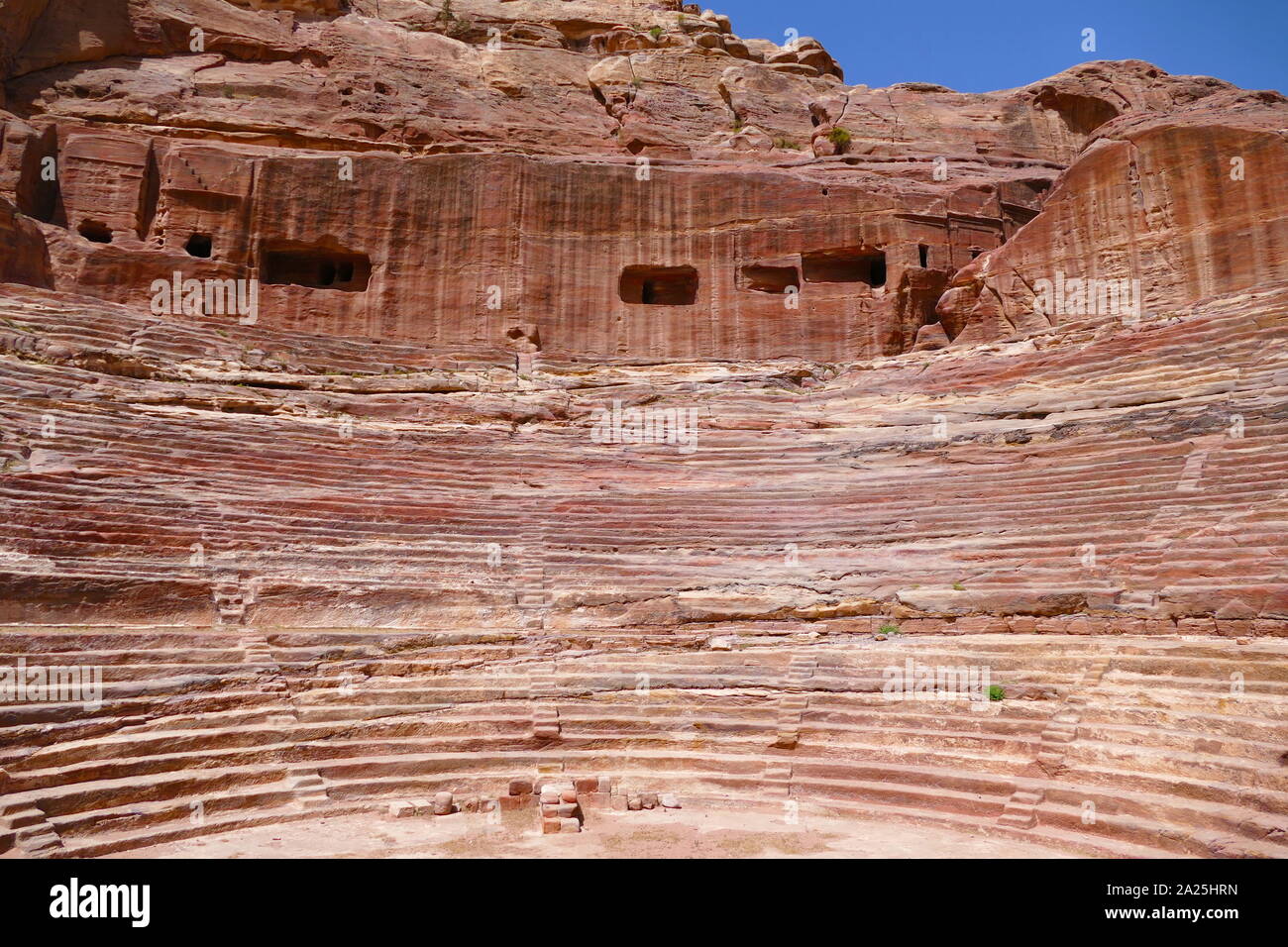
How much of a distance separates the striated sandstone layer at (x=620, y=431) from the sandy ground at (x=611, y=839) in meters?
0.31

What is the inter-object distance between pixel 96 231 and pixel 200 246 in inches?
70.4

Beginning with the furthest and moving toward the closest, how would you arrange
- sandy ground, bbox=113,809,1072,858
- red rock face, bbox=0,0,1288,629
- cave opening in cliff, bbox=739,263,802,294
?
A: cave opening in cliff, bbox=739,263,802,294, red rock face, bbox=0,0,1288,629, sandy ground, bbox=113,809,1072,858

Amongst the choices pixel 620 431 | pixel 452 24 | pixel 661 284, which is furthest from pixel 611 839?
pixel 452 24

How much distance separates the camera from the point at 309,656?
973cm

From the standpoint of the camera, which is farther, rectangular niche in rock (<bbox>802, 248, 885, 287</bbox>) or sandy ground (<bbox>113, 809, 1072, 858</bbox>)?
rectangular niche in rock (<bbox>802, 248, 885, 287</bbox>)

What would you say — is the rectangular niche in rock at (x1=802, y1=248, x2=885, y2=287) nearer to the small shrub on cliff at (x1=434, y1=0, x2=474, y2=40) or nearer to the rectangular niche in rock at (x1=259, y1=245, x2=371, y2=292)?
the rectangular niche in rock at (x1=259, y1=245, x2=371, y2=292)

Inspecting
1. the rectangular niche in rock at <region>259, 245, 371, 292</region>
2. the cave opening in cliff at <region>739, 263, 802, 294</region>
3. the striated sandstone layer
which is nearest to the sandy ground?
the striated sandstone layer

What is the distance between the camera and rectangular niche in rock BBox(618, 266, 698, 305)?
1936 centimetres

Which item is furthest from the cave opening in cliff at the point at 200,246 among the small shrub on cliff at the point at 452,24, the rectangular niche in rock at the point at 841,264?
the rectangular niche in rock at the point at 841,264

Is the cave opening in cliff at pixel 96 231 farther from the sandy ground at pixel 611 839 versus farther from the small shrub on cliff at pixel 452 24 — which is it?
the sandy ground at pixel 611 839

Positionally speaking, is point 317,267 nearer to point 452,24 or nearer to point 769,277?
point 769,277

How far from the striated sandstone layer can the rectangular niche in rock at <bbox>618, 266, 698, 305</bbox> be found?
0.13 m

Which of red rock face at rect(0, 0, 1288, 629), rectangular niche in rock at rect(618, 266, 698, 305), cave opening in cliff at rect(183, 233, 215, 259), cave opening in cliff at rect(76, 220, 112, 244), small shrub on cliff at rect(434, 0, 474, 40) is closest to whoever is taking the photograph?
red rock face at rect(0, 0, 1288, 629)

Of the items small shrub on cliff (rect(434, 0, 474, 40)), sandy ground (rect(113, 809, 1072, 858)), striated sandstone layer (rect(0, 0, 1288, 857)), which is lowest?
sandy ground (rect(113, 809, 1072, 858))
